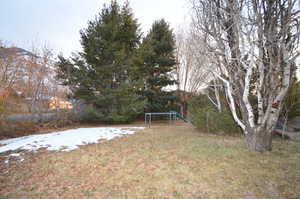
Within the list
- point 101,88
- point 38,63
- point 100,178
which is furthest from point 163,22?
point 100,178

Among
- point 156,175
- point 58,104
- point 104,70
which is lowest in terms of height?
point 156,175

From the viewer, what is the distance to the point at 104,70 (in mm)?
8594

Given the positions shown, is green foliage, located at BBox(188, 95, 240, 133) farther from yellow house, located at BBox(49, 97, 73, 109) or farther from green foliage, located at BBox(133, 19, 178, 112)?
yellow house, located at BBox(49, 97, 73, 109)

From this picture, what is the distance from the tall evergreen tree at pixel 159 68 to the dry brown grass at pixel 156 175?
7.97 m

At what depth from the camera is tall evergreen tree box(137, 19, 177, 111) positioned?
11203 millimetres

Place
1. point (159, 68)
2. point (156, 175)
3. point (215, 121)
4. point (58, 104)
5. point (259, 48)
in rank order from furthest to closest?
1. point (159, 68)
2. point (58, 104)
3. point (215, 121)
4. point (259, 48)
5. point (156, 175)

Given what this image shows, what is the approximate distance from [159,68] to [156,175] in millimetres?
9901

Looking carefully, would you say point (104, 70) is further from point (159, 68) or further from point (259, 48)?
point (259, 48)

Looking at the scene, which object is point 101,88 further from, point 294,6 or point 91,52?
point 294,6

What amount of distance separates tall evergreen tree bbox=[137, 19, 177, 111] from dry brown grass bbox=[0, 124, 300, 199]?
7968 millimetres

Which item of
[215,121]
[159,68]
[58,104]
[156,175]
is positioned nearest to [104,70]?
[58,104]

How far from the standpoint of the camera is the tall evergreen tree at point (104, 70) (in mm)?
8539

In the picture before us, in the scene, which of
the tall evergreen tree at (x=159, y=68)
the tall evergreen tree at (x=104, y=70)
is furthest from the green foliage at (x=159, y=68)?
the tall evergreen tree at (x=104, y=70)

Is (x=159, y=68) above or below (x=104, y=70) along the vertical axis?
above
